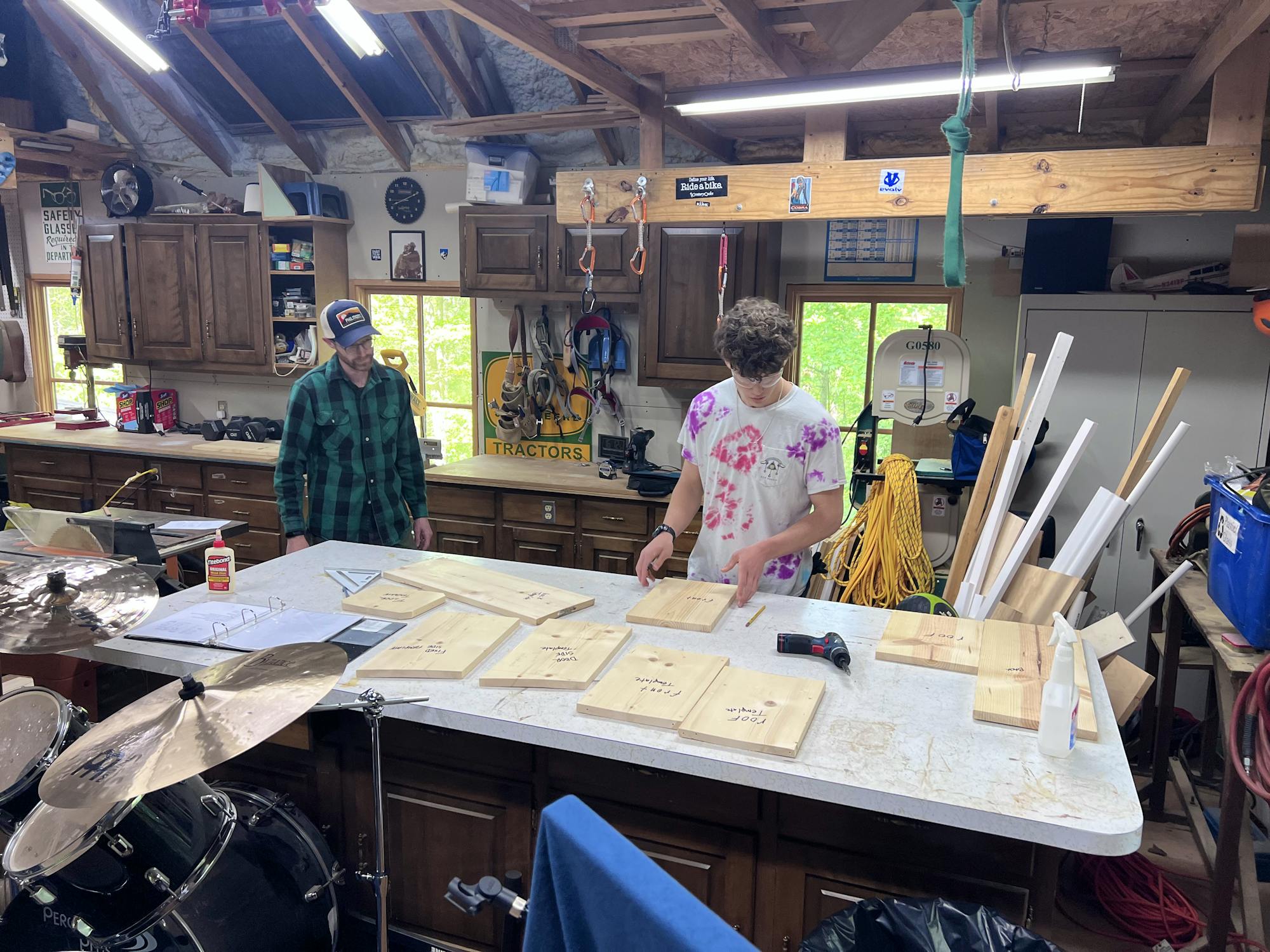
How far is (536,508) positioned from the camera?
458cm

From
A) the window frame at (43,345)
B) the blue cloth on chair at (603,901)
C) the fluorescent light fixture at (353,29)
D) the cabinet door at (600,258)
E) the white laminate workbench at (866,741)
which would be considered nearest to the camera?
the blue cloth on chair at (603,901)

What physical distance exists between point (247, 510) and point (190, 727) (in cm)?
423

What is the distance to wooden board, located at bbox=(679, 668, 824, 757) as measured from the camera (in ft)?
5.01

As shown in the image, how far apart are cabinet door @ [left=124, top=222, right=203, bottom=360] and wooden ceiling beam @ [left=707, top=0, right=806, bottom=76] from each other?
4086 millimetres

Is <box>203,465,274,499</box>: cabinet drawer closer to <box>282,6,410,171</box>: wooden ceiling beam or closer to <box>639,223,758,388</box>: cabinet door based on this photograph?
<box>282,6,410,171</box>: wooden ceiling beam

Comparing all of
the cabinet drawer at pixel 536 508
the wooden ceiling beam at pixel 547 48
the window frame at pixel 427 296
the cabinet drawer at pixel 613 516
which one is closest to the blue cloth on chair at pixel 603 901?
the wooden ceiling beam at pixel 547 48

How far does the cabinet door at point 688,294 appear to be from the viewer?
4.33m

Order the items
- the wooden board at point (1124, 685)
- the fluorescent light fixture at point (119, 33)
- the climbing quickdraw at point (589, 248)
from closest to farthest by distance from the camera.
A: 1. the wooden board at point (1124, 685)
2. the climbing quickdraw at point (589, 248)
3. the fluorescent light fixture at point (119, 33)

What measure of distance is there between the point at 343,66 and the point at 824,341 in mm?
3047

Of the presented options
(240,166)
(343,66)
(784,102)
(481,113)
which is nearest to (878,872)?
(784,102)

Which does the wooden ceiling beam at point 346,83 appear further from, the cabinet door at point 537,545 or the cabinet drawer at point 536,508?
the cabinet door at point 537,545

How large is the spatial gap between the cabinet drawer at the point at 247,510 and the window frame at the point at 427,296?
1200 millimetres

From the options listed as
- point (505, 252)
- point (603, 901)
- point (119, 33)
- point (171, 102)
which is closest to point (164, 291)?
point (171, 102)

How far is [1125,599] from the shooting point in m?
3.84
